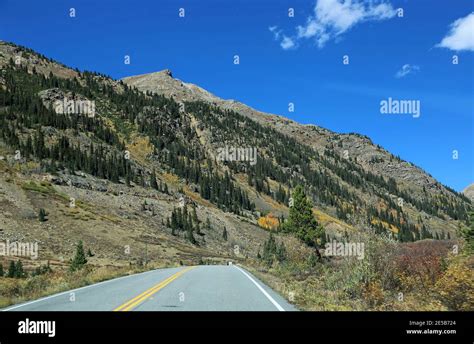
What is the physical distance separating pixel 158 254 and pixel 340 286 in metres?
49.9

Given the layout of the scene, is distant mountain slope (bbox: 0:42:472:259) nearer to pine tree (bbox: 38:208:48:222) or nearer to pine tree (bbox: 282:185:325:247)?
pine tree (bbox: 38:208:48:222)

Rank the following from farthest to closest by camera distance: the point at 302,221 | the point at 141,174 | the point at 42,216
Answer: the point at 141,174, the point at 42,216, the point at 302,221

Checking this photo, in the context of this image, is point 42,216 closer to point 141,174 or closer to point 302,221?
point 302,221

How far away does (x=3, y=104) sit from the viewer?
128000mm

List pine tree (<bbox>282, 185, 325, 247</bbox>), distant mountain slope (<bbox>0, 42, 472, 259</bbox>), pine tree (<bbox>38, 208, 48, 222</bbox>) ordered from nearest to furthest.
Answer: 1. pine tree (<bbox>282, 185, 325, 247</bbox>)
2. pine tree (<bbox>38, 208, 48, 222</bbox>)
3. distant mountain slope (<bbox>0, 42, 472, 259</bbox>)

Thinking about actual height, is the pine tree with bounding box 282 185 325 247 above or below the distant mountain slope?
below

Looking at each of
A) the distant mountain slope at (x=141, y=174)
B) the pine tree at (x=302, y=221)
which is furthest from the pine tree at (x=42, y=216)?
the pine tree at (x=302, y=221)

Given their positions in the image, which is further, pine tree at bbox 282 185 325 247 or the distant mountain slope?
the distant mountain slope

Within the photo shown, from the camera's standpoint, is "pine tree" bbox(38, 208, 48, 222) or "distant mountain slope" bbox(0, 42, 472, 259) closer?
"pine tree" bbox(38, 208, 48, 222)

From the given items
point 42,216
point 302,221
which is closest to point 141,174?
point 42,216

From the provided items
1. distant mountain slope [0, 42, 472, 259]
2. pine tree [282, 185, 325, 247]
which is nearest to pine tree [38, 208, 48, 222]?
distant mountain slope [0, 42, 472, 259]

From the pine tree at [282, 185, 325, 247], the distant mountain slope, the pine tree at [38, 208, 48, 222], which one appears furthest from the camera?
the distant mountain slope

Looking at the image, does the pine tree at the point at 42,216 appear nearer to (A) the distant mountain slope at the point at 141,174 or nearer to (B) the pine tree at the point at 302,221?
(A) the distant mountain slope at the point at 141,174
